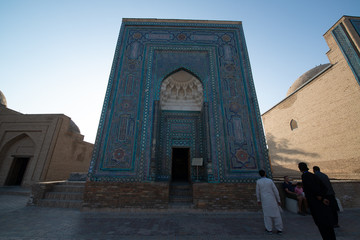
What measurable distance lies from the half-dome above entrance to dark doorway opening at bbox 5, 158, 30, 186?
33.5ft

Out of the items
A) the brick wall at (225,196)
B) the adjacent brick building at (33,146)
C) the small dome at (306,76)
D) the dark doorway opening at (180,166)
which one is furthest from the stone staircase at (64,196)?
the small dome at (306,76)

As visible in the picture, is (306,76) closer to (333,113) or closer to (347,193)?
(333,113)

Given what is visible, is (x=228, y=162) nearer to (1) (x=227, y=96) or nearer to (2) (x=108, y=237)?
(1) (x=227, y=96)

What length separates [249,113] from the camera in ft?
19.7

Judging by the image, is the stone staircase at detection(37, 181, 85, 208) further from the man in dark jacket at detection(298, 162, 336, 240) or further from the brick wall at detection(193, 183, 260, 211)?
the man in dark jacket at detection(298, 162, 336, 240)

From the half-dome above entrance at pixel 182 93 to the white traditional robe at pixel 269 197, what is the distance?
214 inches

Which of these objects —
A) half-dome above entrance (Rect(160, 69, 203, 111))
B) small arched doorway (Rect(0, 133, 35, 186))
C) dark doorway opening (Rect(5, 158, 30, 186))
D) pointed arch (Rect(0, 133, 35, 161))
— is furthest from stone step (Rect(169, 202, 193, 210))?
dark doorway opening (Rect(5, 158, 30, 186))

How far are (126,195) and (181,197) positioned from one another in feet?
5.64

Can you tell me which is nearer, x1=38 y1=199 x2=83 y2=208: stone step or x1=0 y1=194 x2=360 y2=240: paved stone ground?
x1=0 y1=194 x2=360 y2=240: paved stone ground

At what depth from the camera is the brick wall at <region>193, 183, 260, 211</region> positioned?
15.0ft

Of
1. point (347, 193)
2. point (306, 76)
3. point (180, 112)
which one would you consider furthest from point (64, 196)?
point (306, 76)

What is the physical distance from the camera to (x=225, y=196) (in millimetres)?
4723

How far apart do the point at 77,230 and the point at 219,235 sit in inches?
104

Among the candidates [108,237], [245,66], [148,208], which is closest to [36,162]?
[148,208]
